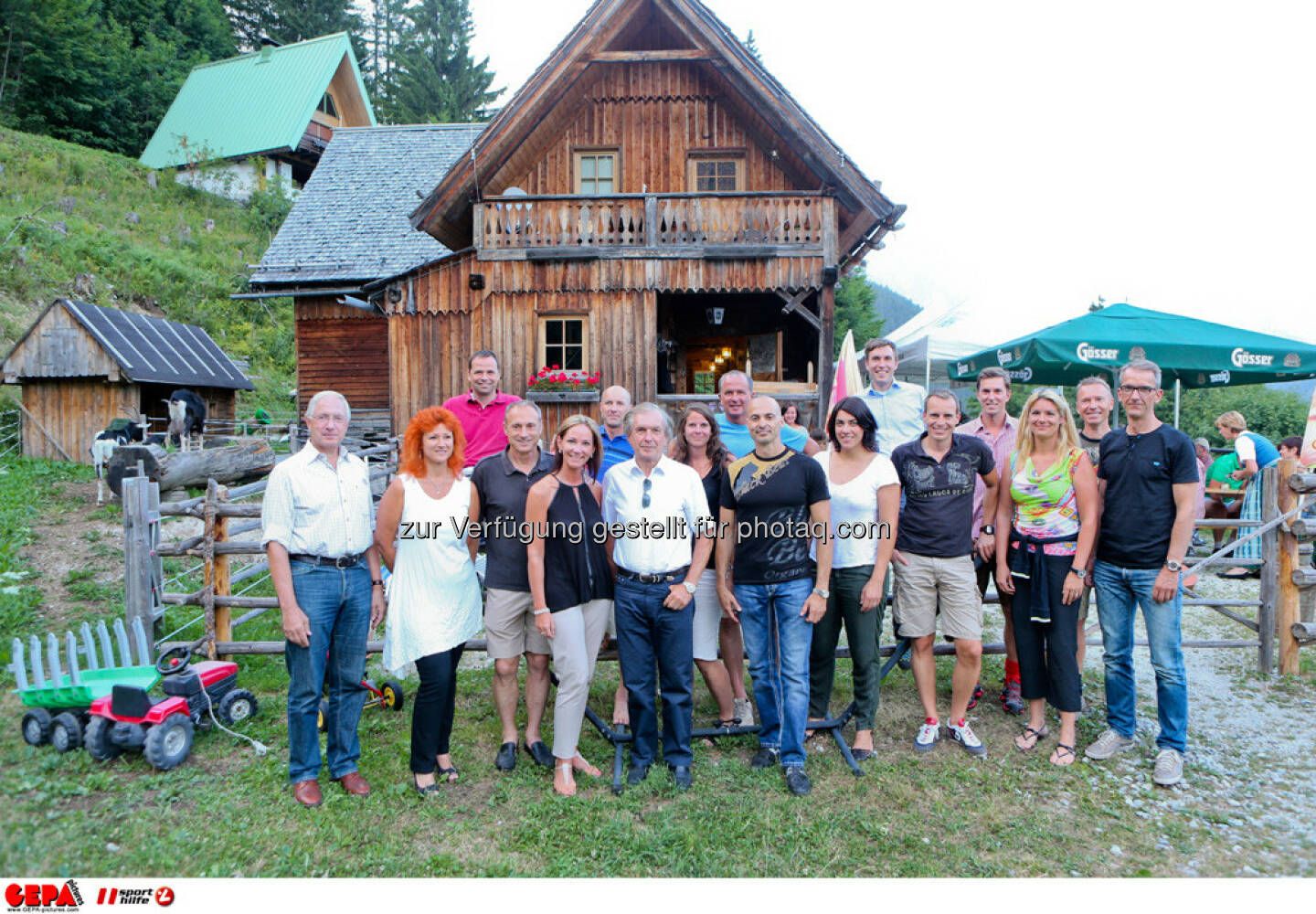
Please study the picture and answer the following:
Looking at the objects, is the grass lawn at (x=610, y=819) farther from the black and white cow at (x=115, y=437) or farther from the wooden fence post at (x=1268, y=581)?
the black and white cow at (x=115, y=437)

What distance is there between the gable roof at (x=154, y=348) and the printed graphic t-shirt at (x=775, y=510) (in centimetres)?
1503

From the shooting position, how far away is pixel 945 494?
13.0 feet

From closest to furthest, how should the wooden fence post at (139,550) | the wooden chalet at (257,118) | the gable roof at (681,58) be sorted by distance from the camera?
the wooden fence post at (139,550), the gable roof at (681,58), the wooden chalet at (257,118)

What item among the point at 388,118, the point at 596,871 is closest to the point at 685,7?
the point at 596,871

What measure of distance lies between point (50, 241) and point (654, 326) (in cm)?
2112

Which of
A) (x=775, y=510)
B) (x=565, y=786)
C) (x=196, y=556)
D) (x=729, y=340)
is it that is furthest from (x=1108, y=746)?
(x=729, y=340)

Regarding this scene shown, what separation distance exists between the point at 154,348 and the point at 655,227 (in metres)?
12.1

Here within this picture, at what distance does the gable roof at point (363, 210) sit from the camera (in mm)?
14922

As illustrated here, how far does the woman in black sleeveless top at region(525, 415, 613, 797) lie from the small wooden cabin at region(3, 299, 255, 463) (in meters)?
14.4

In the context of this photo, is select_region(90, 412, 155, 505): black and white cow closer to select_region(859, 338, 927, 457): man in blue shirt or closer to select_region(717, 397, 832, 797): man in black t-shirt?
select_region(717, 397, 832, 797): man in black t-shirt

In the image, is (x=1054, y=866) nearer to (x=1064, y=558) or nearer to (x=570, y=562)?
(x=1064, y=558)

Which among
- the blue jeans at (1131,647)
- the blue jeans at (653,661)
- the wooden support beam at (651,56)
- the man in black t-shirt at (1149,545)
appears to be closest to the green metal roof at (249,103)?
the wooden support beam at (651,56)

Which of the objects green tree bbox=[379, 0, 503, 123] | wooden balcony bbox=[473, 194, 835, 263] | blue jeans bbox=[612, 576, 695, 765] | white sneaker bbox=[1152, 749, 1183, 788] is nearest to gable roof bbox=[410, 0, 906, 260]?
wooden balcony bbox=[473, 194, 835, 263]

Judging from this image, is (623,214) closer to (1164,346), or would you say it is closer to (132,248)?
(1164,346)
